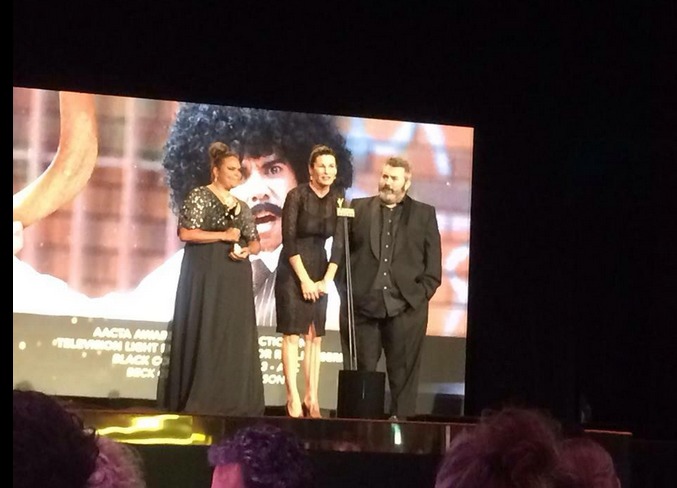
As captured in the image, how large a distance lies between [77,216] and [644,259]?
262 centimetres

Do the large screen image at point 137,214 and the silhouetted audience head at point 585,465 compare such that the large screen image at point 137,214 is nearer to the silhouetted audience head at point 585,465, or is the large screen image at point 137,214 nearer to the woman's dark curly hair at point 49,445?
the silhouetted audience head at point 585,465

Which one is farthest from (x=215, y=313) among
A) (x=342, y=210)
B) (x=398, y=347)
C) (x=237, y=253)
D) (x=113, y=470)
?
(x=113, y=470)

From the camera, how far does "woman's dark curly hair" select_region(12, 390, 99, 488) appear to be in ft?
2.55

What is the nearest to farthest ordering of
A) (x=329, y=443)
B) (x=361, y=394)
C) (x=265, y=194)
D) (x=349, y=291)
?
(x=329, y=443) → (x=361, y=394) → (x=265, y=194) → (x=349, y=291)

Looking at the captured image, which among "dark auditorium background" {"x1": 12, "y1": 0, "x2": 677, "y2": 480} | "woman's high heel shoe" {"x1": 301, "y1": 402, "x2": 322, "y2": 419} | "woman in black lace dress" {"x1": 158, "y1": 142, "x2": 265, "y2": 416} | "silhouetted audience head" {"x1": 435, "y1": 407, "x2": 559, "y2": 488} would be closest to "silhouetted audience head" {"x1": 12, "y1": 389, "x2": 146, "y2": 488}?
"silhouetted audience head" {"x1": 435, "y1": 407, "x2": 559, "y2": 488}

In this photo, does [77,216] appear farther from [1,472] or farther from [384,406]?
[1,472]

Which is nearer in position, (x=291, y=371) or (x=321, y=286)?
(x=291, y=371)

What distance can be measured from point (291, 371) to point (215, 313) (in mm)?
420

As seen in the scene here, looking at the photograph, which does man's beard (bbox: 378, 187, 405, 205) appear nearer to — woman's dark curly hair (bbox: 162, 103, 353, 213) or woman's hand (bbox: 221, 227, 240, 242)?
woman's dark curly hair (bbox: 162, 103, 353, 213)

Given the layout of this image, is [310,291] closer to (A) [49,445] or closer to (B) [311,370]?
(B) [311,370]

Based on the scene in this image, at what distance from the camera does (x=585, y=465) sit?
127 cm

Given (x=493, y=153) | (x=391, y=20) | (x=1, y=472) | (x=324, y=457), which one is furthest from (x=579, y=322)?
(x=1, y=472)

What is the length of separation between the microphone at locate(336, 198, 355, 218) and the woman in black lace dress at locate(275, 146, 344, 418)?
0.02 meters

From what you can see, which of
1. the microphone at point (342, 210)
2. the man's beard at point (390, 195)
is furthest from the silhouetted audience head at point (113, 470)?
the man's beard at point (390, 195)
